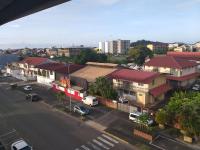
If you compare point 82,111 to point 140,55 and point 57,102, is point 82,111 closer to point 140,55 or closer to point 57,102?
point 57,102

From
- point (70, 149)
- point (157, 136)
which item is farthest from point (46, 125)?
point (157, 136)

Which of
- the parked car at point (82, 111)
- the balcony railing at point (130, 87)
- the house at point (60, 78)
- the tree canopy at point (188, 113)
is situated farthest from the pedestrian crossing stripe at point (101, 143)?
the house at point (60, 78)

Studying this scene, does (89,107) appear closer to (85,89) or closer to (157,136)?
(85,89)

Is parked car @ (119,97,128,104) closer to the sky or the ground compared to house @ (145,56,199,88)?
closer to the ground

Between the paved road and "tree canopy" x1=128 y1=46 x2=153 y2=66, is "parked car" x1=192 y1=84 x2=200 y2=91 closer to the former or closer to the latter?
the paved road

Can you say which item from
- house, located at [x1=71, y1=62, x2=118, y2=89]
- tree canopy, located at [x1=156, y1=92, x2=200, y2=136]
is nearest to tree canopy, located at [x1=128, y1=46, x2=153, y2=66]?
house, located at [x1=71, y1=62, x2=118, y2=89]
